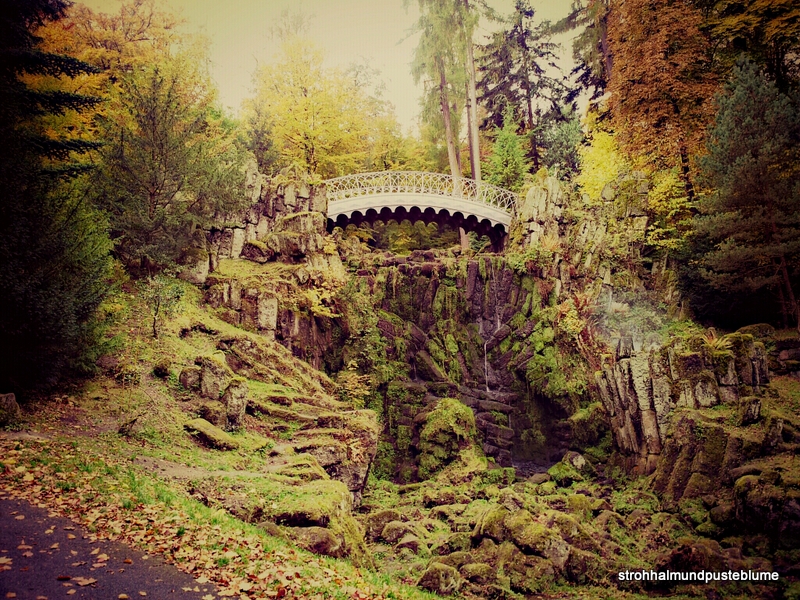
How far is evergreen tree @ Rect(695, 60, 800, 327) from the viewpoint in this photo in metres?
14.3

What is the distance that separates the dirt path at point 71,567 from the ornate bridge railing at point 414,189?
1920cm

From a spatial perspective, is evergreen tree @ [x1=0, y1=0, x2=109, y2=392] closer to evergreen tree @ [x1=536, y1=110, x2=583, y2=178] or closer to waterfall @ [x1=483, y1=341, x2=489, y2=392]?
waterfall @ [x1=483, y1=341, x2=489, y2=392]

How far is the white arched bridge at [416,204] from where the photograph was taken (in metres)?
23.8

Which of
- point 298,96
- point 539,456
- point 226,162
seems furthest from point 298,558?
point 298,96

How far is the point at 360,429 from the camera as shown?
12.9m

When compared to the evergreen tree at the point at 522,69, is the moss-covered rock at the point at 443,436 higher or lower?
lower

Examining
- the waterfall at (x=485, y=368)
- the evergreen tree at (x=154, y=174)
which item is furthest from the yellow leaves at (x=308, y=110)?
the waterfall at (x=485, y=368)

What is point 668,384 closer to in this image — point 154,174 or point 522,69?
point 154,174

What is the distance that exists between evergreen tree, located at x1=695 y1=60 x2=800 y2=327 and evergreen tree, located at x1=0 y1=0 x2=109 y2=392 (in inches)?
674

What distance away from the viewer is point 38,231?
9.69m

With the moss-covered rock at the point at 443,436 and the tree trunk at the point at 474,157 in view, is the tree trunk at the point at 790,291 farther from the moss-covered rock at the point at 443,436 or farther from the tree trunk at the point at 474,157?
the tree trunk at the point at 474,157

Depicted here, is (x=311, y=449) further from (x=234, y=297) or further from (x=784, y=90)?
(x=784, y=90)

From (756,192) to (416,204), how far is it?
13.9 meters

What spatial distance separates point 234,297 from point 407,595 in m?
12.2
